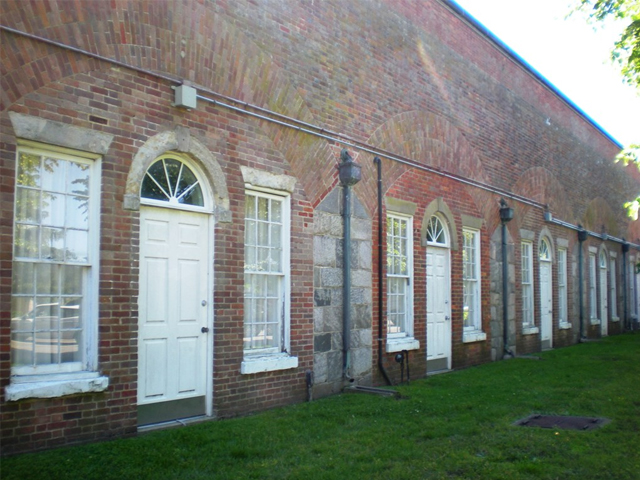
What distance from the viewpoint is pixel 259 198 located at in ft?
27.9

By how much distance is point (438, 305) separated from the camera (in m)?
12.6

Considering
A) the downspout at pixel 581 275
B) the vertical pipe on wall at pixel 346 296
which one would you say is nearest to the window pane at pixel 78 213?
the vertical pipe on wall at pixel 346 296

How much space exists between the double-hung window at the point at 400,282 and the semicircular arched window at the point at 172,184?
4.43 meters

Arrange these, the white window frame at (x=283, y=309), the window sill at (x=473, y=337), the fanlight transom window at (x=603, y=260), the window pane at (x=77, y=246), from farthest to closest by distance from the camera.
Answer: the fanlight transom window at (x=603, y=260) → the window sill at (x=473, y=337) → the white window frame at (x=283, y=309) → the window pane at (x=77, y=246)

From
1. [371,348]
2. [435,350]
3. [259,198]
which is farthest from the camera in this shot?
[435,350]

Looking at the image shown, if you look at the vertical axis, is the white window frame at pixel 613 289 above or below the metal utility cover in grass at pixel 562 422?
above

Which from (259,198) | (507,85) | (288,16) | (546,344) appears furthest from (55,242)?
(546,344)

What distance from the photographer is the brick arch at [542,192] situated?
53.2 ft

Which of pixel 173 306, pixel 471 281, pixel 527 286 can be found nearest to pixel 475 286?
pixel 471 281

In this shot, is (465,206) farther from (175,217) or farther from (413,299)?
(175,217)

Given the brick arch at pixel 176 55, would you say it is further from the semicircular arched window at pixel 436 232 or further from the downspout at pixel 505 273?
the downspout at pixel 505 273

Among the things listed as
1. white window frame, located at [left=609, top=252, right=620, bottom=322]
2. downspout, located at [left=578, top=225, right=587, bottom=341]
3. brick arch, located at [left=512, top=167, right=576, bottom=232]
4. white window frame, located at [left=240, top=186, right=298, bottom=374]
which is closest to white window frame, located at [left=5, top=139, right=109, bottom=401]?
white window frame, located at [left=240, top=186, right=298, bottom=374]

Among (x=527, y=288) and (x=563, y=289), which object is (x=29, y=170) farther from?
(x=563, y=289)

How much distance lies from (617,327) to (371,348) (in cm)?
1749
